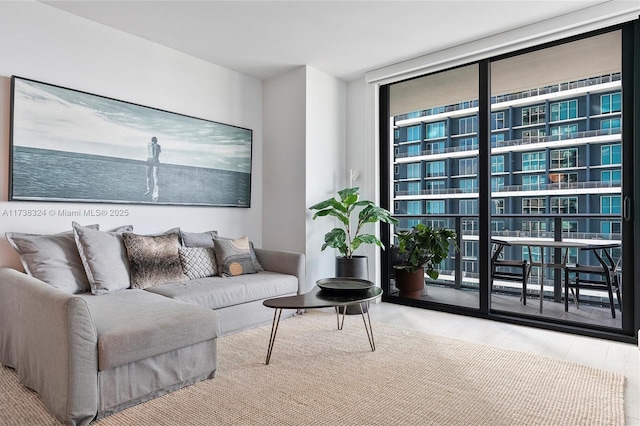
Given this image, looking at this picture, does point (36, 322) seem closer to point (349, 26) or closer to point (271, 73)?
point (349, 26)

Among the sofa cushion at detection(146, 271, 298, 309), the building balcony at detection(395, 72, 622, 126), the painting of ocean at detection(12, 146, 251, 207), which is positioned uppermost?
the building balcony at detection(395, 72, 622, 126)

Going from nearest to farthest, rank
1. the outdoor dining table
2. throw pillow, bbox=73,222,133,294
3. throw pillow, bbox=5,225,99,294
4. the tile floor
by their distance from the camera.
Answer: the tile floor → throw pillow, bbox=5,225,99,294 → throw pillow, bbox=73,222,133,294 → the outdoor dining table

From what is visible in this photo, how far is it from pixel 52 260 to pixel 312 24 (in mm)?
2702

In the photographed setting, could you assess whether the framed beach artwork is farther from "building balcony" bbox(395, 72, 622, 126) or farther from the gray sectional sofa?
"building balcony" bbox(395, 72, 622, 126)

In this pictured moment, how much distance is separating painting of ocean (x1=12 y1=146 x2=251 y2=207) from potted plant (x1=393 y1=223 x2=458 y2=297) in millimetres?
2010

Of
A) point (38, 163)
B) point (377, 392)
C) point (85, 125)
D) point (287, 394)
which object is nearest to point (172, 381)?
point (287, 394)

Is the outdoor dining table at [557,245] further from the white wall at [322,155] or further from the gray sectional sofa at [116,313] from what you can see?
the gray sectional sofa at [116,313]

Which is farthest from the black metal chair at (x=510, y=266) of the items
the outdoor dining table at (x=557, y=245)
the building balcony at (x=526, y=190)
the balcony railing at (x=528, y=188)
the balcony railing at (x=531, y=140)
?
the balcony railing at (x=531, y=140)

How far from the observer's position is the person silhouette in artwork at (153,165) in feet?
11.4

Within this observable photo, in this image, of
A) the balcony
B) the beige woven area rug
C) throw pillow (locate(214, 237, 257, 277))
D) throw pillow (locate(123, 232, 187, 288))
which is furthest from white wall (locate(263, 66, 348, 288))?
the beige woven area rug

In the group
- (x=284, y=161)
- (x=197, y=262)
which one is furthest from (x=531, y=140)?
(x=197, y=262)

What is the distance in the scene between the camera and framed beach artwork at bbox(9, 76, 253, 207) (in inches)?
109

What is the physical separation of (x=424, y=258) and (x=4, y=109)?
4.12 metres

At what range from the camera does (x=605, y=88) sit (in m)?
4.13
